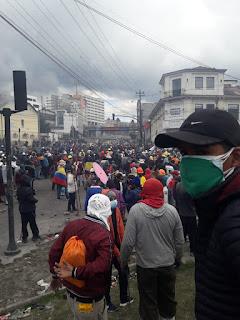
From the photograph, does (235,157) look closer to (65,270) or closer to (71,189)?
(65,270)

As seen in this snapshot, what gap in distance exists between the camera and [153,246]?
398 cm

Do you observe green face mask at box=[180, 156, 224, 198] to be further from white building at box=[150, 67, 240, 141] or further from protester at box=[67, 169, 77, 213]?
white building at box=[150, 67, 240, 141]

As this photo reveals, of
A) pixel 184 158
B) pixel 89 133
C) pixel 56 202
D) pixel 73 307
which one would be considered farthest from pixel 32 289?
pixel 89 133

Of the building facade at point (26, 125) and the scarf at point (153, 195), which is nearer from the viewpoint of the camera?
the scarf at point (153, 195)

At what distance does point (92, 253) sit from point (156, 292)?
1.38 meters

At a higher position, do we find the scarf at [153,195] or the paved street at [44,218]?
the scarf at [153,195]

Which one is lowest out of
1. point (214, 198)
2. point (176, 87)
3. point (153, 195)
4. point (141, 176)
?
point (141, 176)

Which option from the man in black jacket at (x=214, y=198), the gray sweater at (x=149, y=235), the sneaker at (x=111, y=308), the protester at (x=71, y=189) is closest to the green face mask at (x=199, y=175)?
the man in black jacket at (x=214, y=198)

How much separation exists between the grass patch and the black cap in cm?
392

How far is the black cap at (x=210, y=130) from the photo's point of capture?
1.50 m

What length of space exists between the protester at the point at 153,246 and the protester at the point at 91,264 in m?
0.63

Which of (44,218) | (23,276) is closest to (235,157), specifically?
(23,276)

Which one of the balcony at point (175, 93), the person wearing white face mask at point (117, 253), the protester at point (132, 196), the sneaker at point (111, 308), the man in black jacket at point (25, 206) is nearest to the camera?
the person wearing white face mask at point (117, 253)

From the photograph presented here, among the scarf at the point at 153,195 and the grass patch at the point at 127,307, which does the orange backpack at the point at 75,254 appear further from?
the grass patch at the point at 127,307
